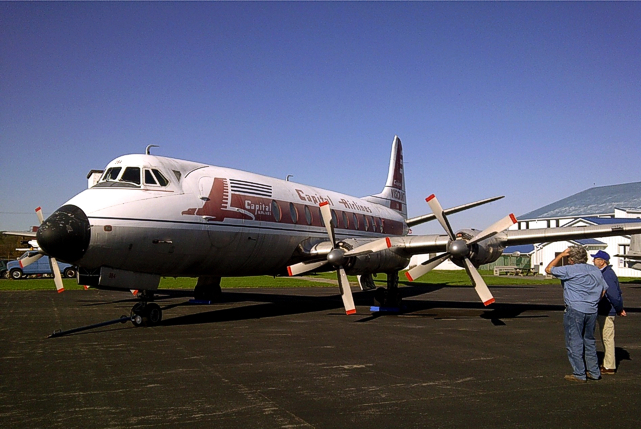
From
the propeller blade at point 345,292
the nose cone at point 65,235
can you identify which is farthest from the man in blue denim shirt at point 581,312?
the nose cone at point 65,235

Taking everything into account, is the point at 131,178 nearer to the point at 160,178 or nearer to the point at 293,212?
the point at 160,178

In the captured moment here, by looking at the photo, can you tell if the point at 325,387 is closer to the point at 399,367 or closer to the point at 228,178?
the point at 399,367

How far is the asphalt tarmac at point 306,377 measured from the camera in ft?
20.9

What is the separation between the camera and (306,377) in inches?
337

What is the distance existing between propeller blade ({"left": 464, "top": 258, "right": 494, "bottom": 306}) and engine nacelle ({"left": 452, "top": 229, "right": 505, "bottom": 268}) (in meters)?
0.21

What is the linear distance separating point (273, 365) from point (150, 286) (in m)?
5.91

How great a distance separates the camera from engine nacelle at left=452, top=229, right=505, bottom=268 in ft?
54.3

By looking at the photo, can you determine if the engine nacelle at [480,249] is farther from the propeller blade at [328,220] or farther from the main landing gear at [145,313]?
the main landing gear at [145,313]

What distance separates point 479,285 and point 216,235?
776 cm

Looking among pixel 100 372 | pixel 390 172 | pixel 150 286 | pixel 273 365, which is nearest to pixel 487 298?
pixel 273 365

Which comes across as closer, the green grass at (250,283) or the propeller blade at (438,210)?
the propeller blade at (438,210)

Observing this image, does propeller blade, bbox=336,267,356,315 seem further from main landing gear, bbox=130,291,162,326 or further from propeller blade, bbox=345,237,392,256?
main landing gear, bbox=130,291,162,326

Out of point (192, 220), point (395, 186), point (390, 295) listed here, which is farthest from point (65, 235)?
point (395, 186)

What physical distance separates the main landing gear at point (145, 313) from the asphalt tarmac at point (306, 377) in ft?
0.94
